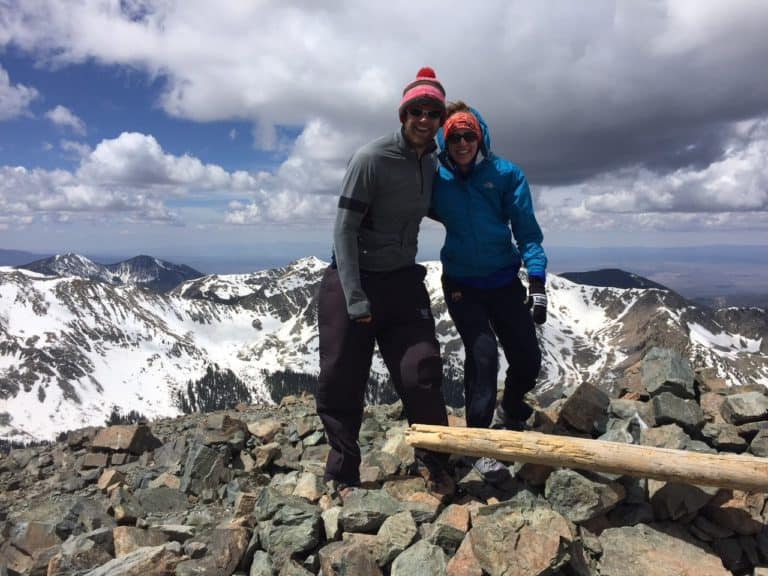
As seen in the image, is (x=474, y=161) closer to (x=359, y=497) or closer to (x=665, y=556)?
(x=359, y=497)

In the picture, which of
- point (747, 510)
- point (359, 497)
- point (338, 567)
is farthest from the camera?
point (359, 497)

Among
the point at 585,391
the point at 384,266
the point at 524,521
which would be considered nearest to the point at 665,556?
the point at 524,521

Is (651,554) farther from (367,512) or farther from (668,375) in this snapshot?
(668,375)

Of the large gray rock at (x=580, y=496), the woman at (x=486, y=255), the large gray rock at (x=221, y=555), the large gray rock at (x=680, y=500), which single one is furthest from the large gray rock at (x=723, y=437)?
the large gray rock at (x=221, y=555)

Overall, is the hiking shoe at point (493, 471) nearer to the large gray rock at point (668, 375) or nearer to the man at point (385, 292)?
the man at point (385, 292)

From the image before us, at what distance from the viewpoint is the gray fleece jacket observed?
7.32m

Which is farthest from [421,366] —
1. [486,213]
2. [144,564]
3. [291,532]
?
[144,564]

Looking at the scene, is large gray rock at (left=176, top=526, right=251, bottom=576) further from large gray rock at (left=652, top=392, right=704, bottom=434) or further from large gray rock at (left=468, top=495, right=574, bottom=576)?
large gray rock at (left=652, top=392, right=704, bottom=434)

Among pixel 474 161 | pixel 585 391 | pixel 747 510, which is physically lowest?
pixel 747 510

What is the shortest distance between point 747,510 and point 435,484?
4.57 m

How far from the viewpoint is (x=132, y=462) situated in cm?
1569

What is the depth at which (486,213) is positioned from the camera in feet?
27.6

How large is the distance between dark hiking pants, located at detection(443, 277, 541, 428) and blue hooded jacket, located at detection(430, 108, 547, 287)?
17.0 inches

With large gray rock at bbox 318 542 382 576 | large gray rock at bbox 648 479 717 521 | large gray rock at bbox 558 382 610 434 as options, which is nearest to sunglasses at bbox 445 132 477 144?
large gray rock at bbox 558 382 610 434
